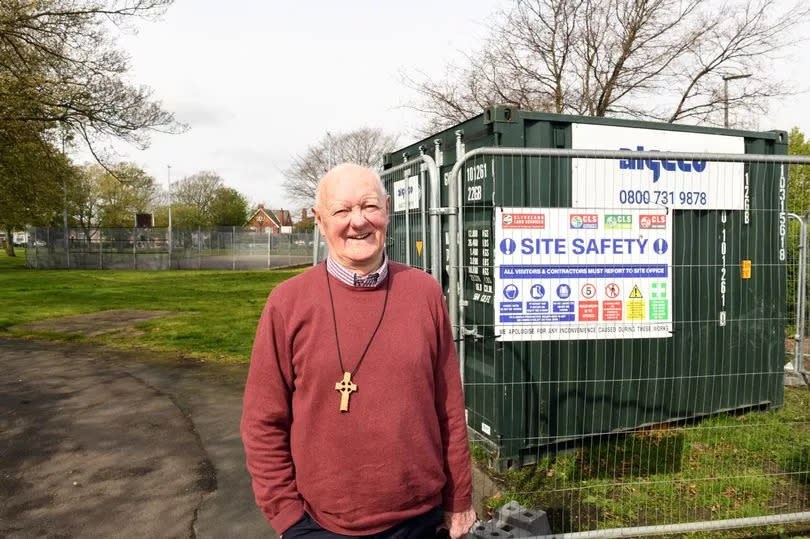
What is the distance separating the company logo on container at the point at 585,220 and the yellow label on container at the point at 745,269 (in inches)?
79.0

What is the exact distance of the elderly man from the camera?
203 cm

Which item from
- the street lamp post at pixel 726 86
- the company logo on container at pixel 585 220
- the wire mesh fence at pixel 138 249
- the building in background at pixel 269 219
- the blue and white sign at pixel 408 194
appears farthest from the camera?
the building in background at pixel 269 219

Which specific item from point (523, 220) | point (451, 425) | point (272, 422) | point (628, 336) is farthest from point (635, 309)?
point (272, 422)

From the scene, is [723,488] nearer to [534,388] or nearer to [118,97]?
[534,388]

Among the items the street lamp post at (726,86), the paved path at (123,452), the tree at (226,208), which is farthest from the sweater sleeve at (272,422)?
the tree at (226,208)

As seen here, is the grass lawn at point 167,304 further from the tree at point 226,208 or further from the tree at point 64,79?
the tree at point 226,208

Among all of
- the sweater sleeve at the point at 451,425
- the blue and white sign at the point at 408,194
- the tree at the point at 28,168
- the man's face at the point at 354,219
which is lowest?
the sweater sleeve at the point at 451,425

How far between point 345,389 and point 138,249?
3675 cm

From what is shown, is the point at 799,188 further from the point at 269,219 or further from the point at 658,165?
the point at 269,219

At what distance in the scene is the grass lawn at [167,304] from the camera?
1154 centimetres

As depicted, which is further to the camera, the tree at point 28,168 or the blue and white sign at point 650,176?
the tree at point 28,168

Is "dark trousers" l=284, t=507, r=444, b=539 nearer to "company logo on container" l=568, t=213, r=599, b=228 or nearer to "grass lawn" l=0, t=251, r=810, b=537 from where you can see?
"grass lawn" l=0, t=251, r=810, b=537

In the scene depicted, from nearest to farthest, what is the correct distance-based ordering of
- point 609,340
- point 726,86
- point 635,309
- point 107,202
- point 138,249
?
point 635,309 < point 609,340 < point 726,86 < point 138,249 < point 107,202

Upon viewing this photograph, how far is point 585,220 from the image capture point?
4344mm
